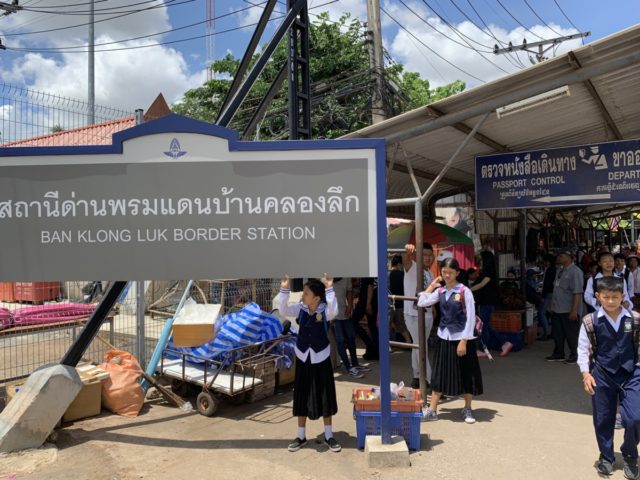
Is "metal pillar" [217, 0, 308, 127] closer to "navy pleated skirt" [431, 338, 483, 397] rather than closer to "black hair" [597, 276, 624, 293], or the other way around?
"navy pleated skirt" [431, 338, 483, 397]

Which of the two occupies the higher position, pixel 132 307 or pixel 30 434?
pixel 132 307

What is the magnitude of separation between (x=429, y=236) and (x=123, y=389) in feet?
18.2

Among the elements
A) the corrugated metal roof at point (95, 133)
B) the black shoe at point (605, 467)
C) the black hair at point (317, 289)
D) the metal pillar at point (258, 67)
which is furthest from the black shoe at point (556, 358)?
the corrugated metal roof at point (95, 133)

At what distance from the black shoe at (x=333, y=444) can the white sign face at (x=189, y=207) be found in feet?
4.91

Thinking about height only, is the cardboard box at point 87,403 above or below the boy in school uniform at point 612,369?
below

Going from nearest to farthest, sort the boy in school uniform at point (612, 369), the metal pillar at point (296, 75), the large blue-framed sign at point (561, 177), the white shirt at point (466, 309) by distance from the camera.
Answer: the boy in school uniform at point (612, 369)
the white shirt at point (466, 309)
the large blue-framed sign at point (561, 177)
the metal pillar at point (296, 75)

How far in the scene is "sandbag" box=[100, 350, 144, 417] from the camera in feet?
18.3

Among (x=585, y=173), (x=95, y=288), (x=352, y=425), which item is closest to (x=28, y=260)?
(x=352, y=425)

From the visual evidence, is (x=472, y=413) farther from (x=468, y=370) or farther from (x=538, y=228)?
(x=538, y=228)

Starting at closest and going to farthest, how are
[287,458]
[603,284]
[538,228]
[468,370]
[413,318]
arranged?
[603,284]
[287,458]
[468,370]
[413,318]
[538,228]

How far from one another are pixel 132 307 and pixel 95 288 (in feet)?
9.24

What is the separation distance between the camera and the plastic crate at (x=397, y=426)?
4.46 meters

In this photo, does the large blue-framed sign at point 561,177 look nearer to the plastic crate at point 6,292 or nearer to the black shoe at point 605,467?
the black shoe at point 605,467

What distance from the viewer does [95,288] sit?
9461 mm
